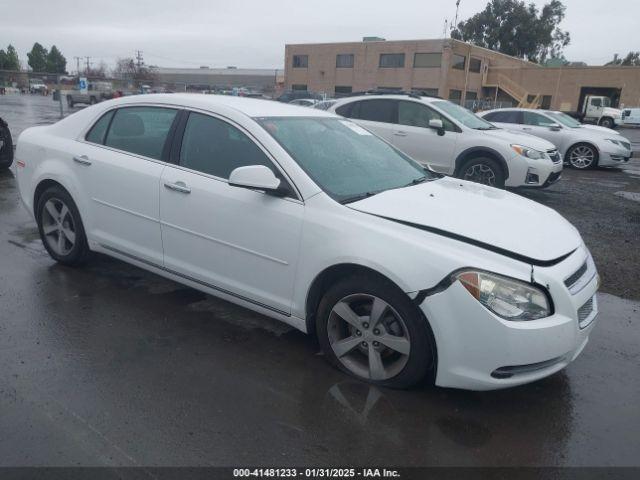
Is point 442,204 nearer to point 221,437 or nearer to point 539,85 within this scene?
point 221,437

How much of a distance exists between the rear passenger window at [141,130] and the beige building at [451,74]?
42282mm

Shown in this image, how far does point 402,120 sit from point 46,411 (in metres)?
7.98

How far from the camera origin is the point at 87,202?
4.47 meters

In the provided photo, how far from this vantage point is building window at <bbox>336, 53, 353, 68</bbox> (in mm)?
51469

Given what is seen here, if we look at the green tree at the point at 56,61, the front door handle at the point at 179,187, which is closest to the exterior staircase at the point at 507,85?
the front door handle at the point at 179,187

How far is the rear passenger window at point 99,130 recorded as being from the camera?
4.54 meters

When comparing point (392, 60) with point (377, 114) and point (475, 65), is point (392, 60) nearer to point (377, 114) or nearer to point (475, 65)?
point (475, 65)

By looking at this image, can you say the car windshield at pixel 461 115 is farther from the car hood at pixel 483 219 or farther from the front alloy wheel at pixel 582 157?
the car hood at pixel 483 219

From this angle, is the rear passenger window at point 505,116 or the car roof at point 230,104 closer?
the car roof at point 230,104

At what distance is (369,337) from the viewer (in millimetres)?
3137

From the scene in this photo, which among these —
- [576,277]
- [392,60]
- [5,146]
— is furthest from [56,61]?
[576,277]

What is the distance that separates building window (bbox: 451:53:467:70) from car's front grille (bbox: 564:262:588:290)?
151 ft

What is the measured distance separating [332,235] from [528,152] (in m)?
6.81

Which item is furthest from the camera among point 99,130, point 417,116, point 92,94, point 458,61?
point 458,61
